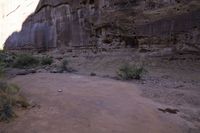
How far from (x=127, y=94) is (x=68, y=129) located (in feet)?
11.8

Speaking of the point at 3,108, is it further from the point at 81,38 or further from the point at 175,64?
the point at 81,38

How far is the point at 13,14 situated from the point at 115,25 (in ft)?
54.3

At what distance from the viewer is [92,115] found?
626 cm

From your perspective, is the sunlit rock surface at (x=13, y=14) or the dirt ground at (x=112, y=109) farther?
the sunlit rock surface at (x=13, y=14)

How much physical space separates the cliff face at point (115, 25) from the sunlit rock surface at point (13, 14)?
1.19 metres

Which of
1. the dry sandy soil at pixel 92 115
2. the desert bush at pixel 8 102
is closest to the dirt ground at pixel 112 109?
the dry sandy soil at pixel 92 115

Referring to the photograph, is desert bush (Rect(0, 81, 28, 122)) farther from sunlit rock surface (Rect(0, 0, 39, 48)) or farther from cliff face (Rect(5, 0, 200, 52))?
sunlit rock surface (Rect(0, 0, 39, 48))

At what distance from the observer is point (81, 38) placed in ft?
70.1

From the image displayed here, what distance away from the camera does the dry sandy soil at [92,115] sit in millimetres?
5535

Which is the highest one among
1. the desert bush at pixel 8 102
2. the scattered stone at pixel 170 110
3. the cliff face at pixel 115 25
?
the cliff face at pixel 115 25

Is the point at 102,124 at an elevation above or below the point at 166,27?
below

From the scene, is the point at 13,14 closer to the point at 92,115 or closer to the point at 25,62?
the point at 25,62

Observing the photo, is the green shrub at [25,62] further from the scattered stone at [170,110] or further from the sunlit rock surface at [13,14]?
the scattered stone at [170,110]

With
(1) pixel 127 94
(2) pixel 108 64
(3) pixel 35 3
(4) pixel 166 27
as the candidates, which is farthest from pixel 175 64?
(3) pixel 35 3
